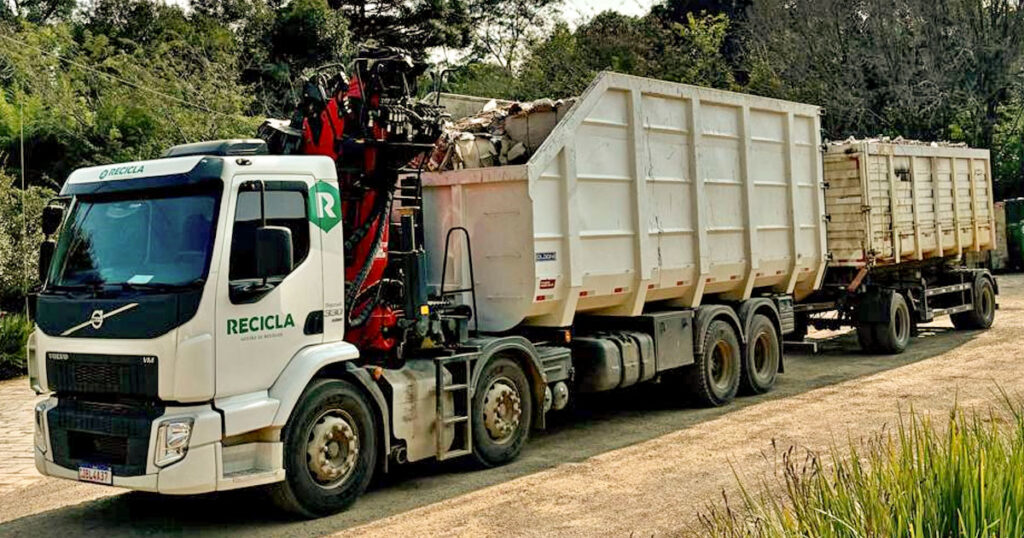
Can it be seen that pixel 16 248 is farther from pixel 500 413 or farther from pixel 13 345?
pixel 500 413

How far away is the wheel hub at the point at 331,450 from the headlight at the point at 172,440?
916 mm

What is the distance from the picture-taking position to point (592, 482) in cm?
769

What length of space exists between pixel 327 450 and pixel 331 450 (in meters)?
0.05

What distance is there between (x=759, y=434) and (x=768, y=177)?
376 cm

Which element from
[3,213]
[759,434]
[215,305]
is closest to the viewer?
[215,305]

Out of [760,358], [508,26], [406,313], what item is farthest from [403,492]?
[508,26]

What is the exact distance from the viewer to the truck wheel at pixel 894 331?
14336mm

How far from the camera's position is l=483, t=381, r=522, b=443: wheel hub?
27.2 feet

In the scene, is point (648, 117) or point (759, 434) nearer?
point (759, 434)

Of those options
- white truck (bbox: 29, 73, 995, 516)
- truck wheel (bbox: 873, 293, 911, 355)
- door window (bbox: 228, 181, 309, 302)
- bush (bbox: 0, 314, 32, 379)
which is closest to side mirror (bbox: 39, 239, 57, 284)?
white truck (bbox: 29, 73, 995, 516)

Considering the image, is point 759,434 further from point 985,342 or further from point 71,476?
point 985,342

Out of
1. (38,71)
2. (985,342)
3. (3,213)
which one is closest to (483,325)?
(985,342)

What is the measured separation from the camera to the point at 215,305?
21.0ft

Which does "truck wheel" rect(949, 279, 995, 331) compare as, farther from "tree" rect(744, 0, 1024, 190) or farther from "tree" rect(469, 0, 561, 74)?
"tree" rect(469, 0, 561, 74)
